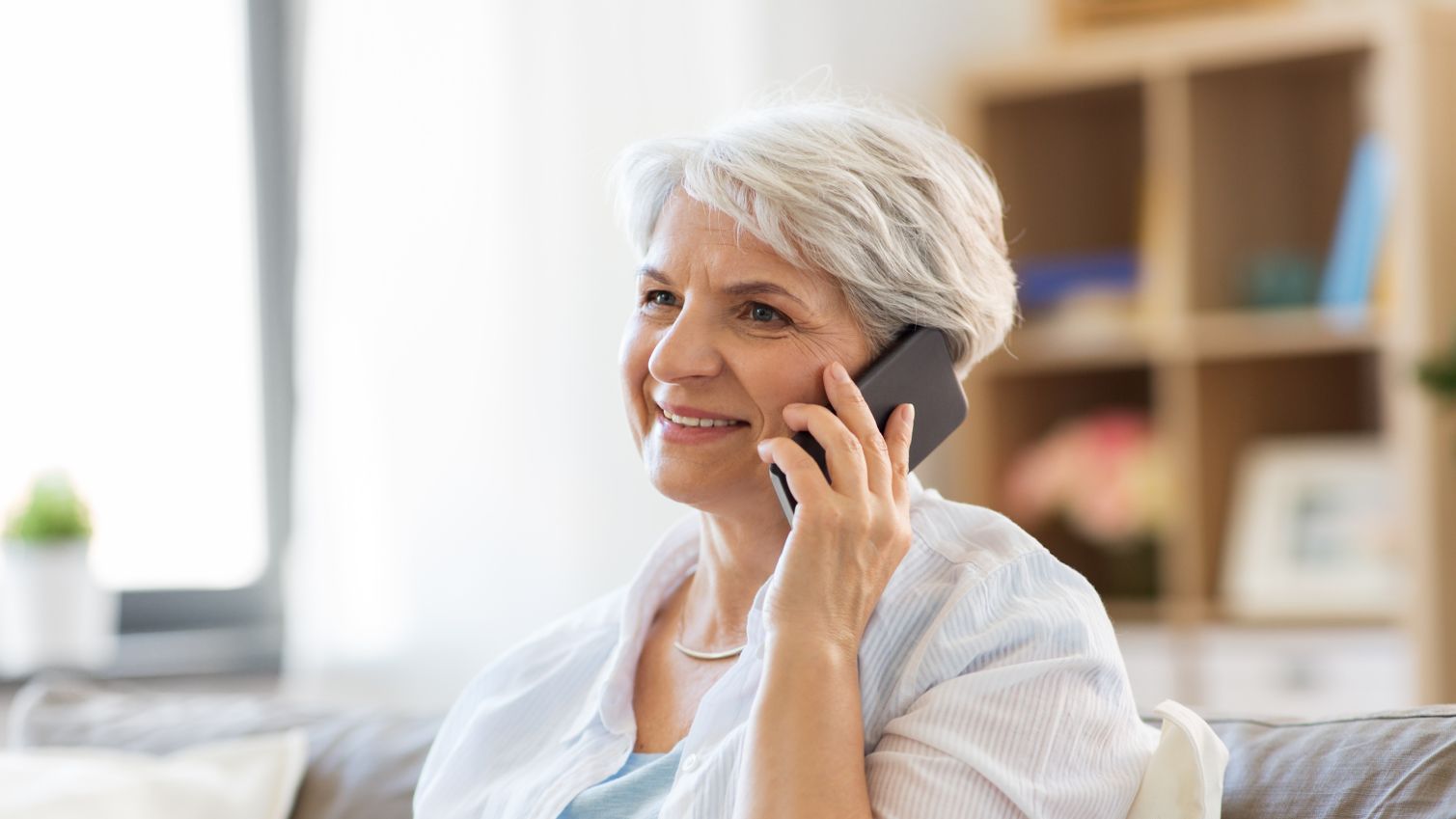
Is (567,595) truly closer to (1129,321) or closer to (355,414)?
(355,414)

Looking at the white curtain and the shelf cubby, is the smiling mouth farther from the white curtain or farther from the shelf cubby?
the shelf cubby

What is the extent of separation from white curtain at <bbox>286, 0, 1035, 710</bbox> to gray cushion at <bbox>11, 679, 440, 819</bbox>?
70 centimetres

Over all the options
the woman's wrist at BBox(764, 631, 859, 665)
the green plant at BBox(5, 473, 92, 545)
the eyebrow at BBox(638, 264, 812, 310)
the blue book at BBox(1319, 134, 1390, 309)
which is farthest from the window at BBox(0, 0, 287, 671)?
the blue book at BBox(1319, 134, 1390, 309)

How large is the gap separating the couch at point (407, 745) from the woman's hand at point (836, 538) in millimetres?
347

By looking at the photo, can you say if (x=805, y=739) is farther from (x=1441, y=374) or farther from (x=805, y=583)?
(x=1441, y=374)

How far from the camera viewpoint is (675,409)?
4.70 feet

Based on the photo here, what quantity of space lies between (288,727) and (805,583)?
2.53 feet

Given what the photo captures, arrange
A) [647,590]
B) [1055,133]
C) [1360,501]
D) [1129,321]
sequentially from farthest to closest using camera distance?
[1055,133] → [1129,321] → [1360,501] → [647,590]

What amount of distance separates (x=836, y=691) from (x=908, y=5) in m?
2.55

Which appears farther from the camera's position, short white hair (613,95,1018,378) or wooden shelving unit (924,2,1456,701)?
wooden shelving unit (924,2,1456,701)

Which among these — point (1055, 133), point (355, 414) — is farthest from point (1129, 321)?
point (355, 414)

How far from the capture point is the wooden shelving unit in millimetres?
2955

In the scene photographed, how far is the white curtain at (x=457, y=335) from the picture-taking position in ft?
8.55

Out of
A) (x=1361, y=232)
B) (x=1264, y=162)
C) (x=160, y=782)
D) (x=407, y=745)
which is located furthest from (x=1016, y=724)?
(x=1264, y=162)
